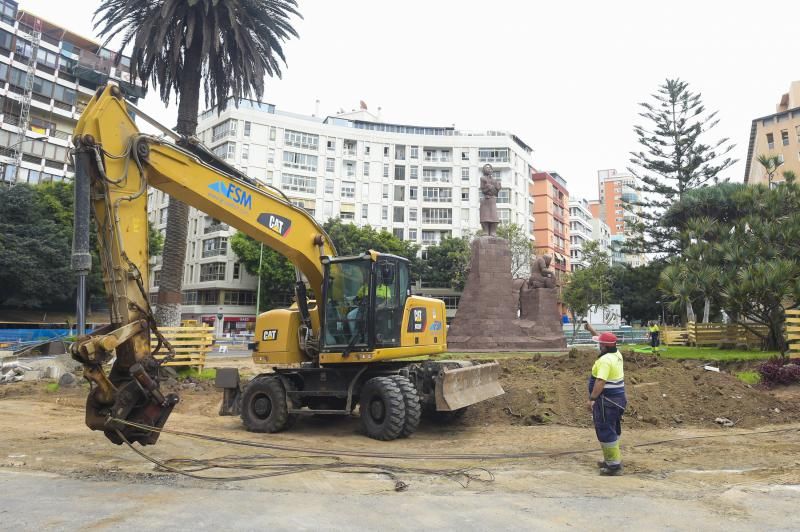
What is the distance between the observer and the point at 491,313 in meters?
22.8

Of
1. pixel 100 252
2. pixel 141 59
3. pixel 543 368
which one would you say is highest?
pixel 141 59

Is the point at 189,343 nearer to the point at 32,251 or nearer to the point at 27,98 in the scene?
the point at 32,251

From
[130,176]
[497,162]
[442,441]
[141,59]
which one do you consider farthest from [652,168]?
[130,176]

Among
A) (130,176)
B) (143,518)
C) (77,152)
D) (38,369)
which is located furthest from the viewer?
(38,369)

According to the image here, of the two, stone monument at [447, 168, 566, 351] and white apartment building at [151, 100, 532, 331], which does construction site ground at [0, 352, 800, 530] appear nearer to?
stone monument at [447, 168, 566, 351]

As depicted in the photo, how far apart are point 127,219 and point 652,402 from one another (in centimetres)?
942

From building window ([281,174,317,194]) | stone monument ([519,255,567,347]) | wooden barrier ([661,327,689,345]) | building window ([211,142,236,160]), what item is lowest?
wooden barrier ([661,327,689,345])

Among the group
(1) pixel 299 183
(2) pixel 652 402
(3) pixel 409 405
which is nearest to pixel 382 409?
(3) pixel 409 405

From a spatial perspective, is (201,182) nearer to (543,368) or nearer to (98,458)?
(98,458)

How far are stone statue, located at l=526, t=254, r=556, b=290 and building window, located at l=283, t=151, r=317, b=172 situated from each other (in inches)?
1504

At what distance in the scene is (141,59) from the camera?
17.2 m

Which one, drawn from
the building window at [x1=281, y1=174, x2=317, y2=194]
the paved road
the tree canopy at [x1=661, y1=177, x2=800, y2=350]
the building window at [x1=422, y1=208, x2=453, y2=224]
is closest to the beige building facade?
the building window at [x1=422, y1=208, x2=453, y2=224]

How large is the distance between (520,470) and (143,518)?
4132mm

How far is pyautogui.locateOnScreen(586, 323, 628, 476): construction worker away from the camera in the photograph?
623 cm
